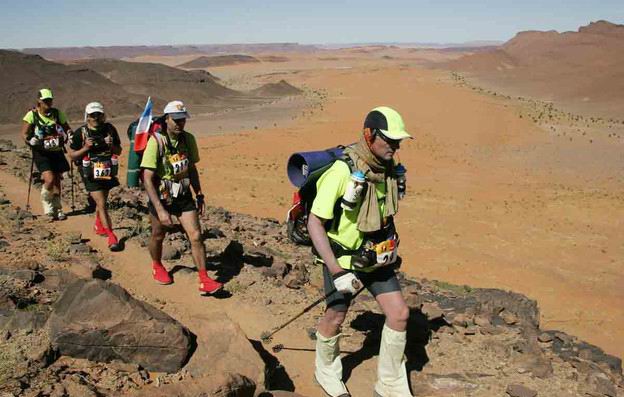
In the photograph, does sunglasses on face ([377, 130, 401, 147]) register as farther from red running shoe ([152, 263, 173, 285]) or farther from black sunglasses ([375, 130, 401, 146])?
red running shoe ([152, 263, 173, 285])

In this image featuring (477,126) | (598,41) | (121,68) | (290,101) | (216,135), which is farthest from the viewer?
(598,41)

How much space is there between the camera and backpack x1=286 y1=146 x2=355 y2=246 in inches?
154

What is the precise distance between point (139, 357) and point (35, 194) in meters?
7.55

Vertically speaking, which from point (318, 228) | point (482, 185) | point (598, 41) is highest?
point (598, 41)

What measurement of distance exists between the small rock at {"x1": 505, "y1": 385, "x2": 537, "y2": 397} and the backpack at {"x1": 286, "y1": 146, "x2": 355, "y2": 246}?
86.7 inches

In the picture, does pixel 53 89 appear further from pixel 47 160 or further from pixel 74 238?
pixel 74 238

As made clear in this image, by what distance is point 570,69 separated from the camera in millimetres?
72125

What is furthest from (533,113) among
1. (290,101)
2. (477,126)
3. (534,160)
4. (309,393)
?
(309,393)

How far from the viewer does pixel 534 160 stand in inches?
903

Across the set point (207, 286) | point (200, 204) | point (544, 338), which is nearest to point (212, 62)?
point (200, 204)

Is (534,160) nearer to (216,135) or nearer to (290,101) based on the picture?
(216,135)

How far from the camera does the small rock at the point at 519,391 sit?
15.1ft

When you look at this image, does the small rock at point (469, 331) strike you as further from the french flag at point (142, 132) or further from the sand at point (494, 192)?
the french flag at point (142, 132)

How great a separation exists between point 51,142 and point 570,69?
2999 inches
